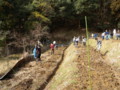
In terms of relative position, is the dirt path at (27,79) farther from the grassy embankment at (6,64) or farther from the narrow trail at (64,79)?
the grassy embankment at (6,64)

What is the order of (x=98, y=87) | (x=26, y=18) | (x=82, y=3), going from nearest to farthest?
(x=98, y=87)
(x=26, y=18)
(x=82, y=3)

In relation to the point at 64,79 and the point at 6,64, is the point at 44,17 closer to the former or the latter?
the point at 6,64

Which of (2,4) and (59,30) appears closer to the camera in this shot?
(2,4)

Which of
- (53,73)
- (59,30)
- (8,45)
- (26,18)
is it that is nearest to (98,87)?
(53,73)

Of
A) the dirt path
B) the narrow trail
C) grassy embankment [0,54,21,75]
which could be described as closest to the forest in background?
grassy embankment [0,54,21,75]

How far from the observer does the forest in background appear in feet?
114

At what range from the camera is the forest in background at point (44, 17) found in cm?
3484

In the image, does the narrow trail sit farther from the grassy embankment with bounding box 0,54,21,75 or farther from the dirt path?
the grassy embankment with bounding box 0,54,21,75

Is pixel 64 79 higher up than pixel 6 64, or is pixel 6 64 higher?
pixel 64 79

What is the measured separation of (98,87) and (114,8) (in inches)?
1461

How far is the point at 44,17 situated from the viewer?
40.2 m

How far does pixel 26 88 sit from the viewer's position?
13.1m

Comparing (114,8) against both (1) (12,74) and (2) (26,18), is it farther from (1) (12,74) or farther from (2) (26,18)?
(1) (12,74)

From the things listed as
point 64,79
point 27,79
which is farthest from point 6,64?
point 64,79
